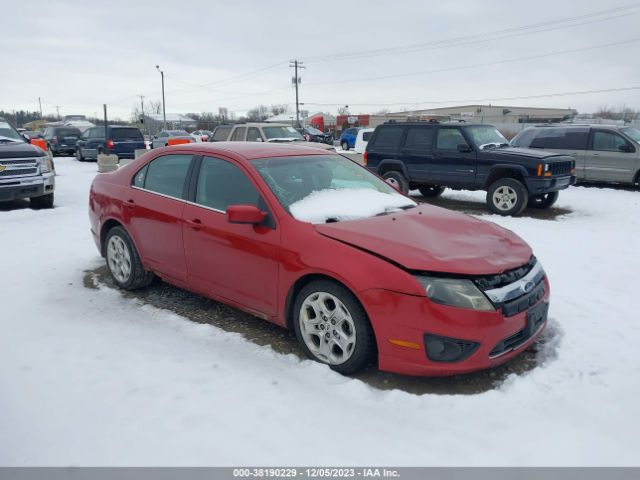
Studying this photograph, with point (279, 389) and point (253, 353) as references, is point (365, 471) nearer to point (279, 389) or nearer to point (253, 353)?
point (279, 389)

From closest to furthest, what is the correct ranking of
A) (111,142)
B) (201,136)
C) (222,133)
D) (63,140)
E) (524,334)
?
(524,334) < (222,133) < (111,142) < (63,140) < (201,136)

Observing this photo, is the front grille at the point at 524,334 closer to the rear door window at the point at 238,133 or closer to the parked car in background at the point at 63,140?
the rear door window at the point at 238,133

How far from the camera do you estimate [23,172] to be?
31.1ft

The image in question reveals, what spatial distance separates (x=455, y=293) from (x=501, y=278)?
0.42 m

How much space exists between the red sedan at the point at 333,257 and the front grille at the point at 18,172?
19.3 feet

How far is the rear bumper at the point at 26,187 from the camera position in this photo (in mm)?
9242

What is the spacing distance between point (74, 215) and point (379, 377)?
26.0 feet

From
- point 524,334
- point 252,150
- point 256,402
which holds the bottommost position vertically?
point 256,402

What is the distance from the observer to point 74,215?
9.29 m

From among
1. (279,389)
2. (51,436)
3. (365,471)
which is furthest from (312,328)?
(51,436)

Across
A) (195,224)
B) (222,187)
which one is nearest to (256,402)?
(195,224)

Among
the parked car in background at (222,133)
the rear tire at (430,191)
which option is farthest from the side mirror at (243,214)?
the parked car in background at (222,133)

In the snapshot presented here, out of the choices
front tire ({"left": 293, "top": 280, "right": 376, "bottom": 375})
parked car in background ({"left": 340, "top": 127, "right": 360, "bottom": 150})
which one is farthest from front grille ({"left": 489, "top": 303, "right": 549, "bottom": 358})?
parked car in background ({"left": 340, "top": 127, "right": 360, "bottom": 150})

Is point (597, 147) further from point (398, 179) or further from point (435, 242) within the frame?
point (435, 242)
